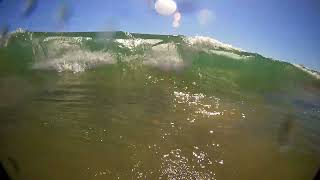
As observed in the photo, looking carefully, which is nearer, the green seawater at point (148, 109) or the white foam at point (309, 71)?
the green seawater at point (148, 109)

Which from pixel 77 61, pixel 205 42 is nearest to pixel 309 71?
pixel 205 42

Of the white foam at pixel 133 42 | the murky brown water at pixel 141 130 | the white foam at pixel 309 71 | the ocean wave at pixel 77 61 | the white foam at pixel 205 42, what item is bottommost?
the murky brown water at pixel 141 130

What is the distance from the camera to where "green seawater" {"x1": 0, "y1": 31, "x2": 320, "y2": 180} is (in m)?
3.88

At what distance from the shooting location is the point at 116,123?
385cm

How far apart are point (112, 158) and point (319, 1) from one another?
295cm

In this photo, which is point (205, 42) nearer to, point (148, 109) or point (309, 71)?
point (148, 109)

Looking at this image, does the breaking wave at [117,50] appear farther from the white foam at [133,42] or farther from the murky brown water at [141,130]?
the murky brown water at [141,130]

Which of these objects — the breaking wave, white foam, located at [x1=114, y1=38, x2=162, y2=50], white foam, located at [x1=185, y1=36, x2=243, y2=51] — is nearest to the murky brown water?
the breaking wave

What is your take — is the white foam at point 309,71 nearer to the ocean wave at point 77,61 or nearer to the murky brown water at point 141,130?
the murky brown water at point 141,130

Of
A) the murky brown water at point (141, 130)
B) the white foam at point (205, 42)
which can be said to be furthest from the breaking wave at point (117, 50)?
the murky brown water at point (141, 130)

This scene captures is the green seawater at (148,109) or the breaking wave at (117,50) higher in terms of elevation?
the breaking wave at (117,50)

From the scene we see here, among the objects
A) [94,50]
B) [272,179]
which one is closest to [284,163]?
[272,179]

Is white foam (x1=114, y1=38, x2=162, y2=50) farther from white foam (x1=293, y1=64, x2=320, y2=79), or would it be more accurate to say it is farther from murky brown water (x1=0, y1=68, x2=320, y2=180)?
white foam (x1=293, y1=64, x2=320, y2=79)

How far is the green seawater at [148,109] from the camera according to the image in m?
3.88
